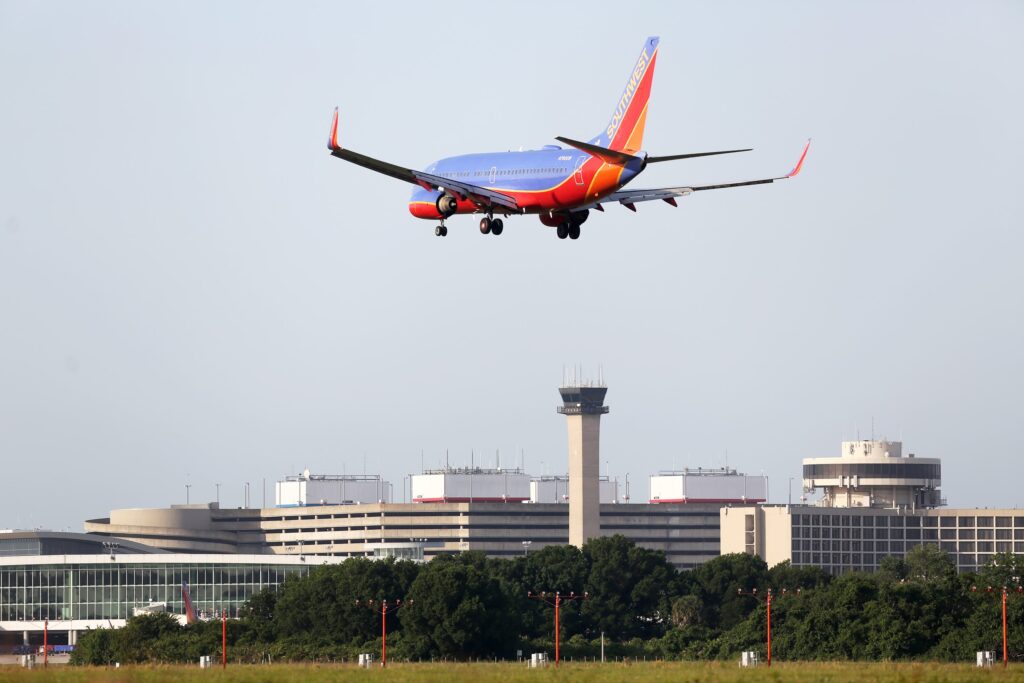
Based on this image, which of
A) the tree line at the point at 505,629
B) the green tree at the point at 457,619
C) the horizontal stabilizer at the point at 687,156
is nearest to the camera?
the horizontal stabilizer at the point at 687,156

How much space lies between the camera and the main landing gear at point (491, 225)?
4481 inches

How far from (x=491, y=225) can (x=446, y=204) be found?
3055 mm

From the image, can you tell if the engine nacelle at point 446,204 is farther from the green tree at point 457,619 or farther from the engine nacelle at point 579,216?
the green tree at point 457,619

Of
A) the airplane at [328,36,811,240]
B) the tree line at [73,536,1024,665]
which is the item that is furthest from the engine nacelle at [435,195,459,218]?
the tree line at [73,536,1024,665]

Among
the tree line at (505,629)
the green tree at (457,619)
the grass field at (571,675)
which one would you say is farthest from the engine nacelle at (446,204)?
the green tree at (457,619)

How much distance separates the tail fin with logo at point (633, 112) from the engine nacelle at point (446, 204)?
28.8ft

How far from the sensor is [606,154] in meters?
106

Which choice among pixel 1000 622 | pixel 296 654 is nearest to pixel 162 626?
pixel 296 654

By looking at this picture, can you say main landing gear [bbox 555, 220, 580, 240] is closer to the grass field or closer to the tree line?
the grass field

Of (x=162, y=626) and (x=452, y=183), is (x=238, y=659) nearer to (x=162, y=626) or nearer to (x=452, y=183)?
(x=162, y=626)

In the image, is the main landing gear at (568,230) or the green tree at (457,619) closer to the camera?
the main landing gear at (568,230)

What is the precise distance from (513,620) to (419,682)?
90.1 m

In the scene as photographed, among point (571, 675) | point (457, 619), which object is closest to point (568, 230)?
point (571, 675)

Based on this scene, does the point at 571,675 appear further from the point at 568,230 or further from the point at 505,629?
the point at 505,629
